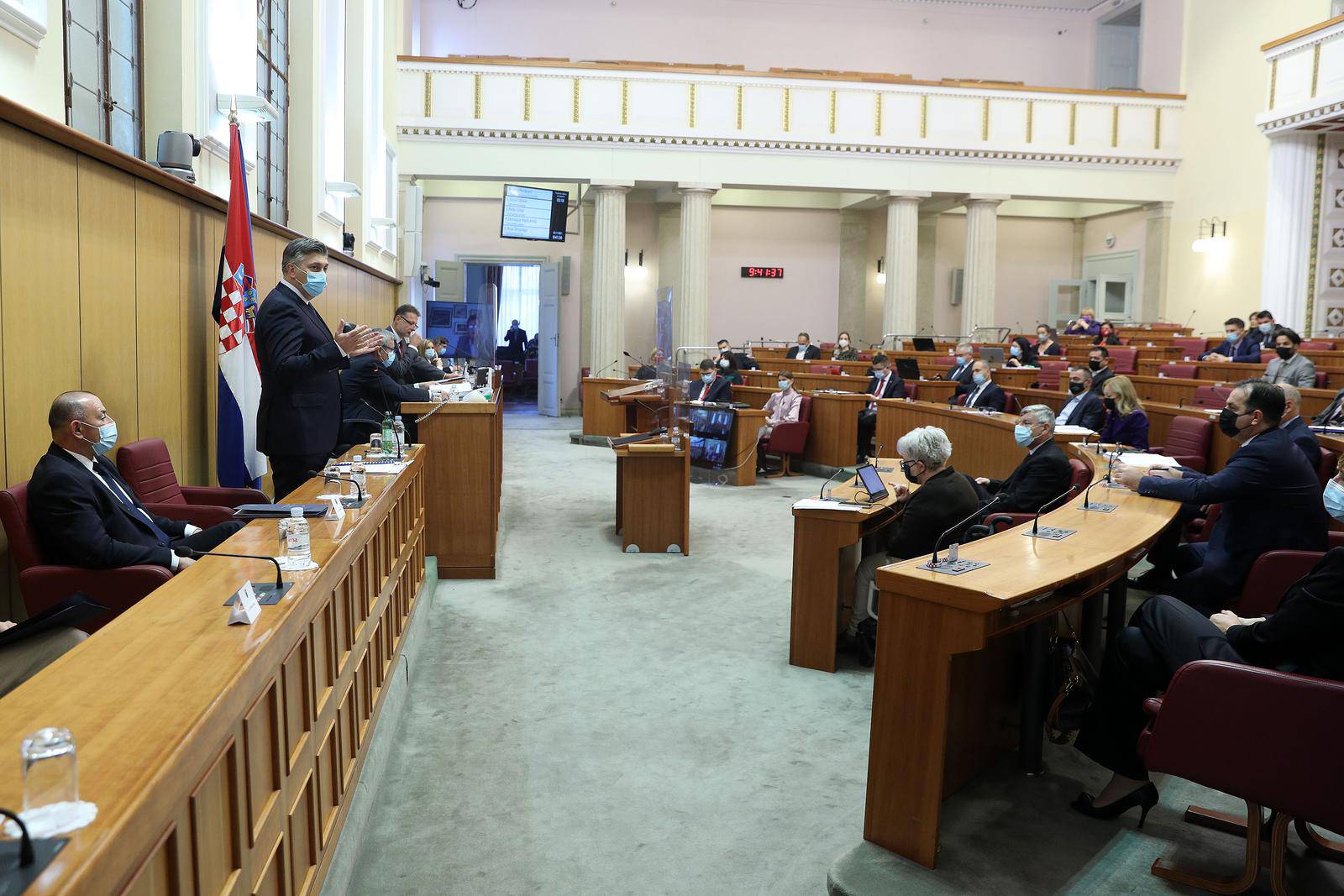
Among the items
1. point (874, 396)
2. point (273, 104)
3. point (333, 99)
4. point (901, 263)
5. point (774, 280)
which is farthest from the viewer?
A: point (774, 280)

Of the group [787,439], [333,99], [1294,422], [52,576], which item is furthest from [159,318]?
[787,439]

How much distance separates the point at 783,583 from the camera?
6086mm

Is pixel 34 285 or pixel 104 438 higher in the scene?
pixel 34 285

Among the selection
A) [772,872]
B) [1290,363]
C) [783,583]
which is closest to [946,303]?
[1290,363]

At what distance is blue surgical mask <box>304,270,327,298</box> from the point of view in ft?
13.5

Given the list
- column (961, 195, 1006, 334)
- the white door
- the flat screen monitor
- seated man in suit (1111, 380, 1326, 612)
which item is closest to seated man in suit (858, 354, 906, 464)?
the flat screen monitor

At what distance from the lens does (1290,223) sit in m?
14.4

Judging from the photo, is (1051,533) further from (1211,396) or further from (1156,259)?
(1156,259)

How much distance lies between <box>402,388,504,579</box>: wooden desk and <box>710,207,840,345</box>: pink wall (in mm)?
13754

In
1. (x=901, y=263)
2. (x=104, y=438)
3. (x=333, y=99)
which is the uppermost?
(x=333, y=99)

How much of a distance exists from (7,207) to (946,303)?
18.1 m

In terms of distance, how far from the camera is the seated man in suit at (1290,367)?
9.12 m

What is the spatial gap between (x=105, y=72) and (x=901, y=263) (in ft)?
44.5

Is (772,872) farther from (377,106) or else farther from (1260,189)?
(1260,189)
